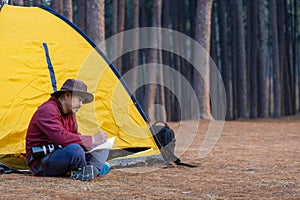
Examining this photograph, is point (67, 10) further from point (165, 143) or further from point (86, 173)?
point (86, 173)

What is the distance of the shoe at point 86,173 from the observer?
7148 millimetres

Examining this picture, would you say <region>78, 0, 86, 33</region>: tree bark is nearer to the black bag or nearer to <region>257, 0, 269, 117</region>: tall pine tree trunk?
<region>257, 0, 269, 117</region>: tall pine tree trunk

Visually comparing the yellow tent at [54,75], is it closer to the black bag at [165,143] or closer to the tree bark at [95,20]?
the black bag at [165,143]

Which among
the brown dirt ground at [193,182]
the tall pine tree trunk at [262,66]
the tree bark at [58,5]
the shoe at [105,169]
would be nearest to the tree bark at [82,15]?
the tree bark at [58,5]

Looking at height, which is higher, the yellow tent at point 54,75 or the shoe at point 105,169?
the yellow tent at point 54,75

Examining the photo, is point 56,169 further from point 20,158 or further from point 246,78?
point 246,78

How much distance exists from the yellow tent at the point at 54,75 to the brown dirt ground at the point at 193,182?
39.8 inches

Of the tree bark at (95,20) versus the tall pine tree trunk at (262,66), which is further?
the tall pine tree trunk at (262,66)

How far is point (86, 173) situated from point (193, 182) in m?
1.28

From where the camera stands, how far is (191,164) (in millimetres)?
9203

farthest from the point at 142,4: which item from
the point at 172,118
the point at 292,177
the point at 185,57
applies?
the point at 292,177

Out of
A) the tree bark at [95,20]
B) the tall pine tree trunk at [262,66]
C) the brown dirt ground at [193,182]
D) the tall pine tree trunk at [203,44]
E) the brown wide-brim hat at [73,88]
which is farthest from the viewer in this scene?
the tall pine tree trunk at [262,66]

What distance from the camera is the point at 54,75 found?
353 inches

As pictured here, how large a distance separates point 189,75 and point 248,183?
18.9m
